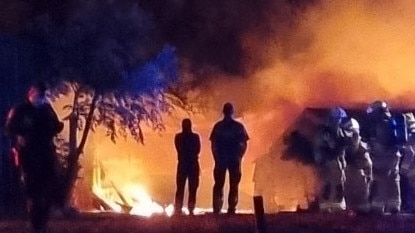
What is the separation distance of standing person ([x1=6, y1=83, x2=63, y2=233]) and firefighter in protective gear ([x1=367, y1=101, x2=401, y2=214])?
659 cm

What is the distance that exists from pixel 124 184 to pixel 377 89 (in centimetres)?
820

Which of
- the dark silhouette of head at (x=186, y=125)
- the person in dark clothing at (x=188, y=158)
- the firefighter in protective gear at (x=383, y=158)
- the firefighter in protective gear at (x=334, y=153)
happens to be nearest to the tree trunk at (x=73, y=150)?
the person in dark clothing at (x=188, y=158)

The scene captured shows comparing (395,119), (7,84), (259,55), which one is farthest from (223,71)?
(395,119)

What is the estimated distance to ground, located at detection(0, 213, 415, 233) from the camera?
15836 mm

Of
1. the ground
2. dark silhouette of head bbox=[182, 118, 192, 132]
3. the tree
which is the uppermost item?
the tree

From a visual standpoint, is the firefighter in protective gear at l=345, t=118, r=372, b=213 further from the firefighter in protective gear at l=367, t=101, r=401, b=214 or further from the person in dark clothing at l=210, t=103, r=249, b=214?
the person in dark clothing at l=210, t=103, r=249, b=214

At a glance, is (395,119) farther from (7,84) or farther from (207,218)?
(7,84)

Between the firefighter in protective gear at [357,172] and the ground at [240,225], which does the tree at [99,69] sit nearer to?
the ground at [240,225]

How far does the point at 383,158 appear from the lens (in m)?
18.6

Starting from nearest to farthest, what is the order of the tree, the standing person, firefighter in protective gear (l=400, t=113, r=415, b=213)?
the standing person
firefighter in protective gear (l=400, t=113, r=415, b=213)
the tree

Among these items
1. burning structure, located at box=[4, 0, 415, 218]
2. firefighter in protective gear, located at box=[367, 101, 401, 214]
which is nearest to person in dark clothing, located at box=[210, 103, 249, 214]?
firefighter in protective gear, located at box=[367, 101, 401, 214]

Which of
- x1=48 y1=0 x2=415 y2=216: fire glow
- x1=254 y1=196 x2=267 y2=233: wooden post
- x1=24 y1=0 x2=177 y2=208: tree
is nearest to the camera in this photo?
x1=254 y1=196 x2=267 y2=233: wooden post

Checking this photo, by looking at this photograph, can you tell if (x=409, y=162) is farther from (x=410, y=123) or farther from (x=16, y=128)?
(x=16, y=128)

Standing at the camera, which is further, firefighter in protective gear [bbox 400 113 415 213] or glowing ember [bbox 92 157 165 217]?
glowing ember [bbox 92 157 165 217]
